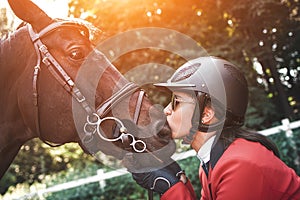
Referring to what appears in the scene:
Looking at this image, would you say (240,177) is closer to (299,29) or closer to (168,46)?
(168,46)

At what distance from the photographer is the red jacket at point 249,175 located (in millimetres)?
2256

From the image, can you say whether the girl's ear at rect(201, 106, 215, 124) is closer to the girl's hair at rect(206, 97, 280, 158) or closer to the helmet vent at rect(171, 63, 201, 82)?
the girl's hair at rect(206, 97, 280, 158)

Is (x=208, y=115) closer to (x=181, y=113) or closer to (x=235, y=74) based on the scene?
(x=181, y=113)

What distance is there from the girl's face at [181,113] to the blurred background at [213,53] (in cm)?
503

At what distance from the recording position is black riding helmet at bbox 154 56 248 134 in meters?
2.50

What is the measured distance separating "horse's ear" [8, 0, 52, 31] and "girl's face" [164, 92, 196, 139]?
3.23ft

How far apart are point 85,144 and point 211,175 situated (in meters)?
0.84

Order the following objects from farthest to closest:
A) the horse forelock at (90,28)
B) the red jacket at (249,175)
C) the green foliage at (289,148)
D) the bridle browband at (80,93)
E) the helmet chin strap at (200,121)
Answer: the green foliage at (289,148) < the horse forelock at (90,28) < the bridle browband at (80,93) < the helmet chin strap at (200,121) < the red jacket at (249,175)

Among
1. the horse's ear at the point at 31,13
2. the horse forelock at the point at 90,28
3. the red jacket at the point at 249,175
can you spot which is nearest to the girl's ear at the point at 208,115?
the red jacket at the point at 249,175

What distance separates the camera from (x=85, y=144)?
2.86 meters

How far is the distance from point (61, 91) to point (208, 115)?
92 cm

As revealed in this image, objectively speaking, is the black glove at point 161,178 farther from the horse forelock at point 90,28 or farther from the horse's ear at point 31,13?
the horse's ear at point 31,13

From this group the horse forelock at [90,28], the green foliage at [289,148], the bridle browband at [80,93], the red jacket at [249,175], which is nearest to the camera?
the red jacket at [249,175]

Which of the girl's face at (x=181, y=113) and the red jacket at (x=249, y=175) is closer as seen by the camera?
the red jacket at (x=249, y=175)
